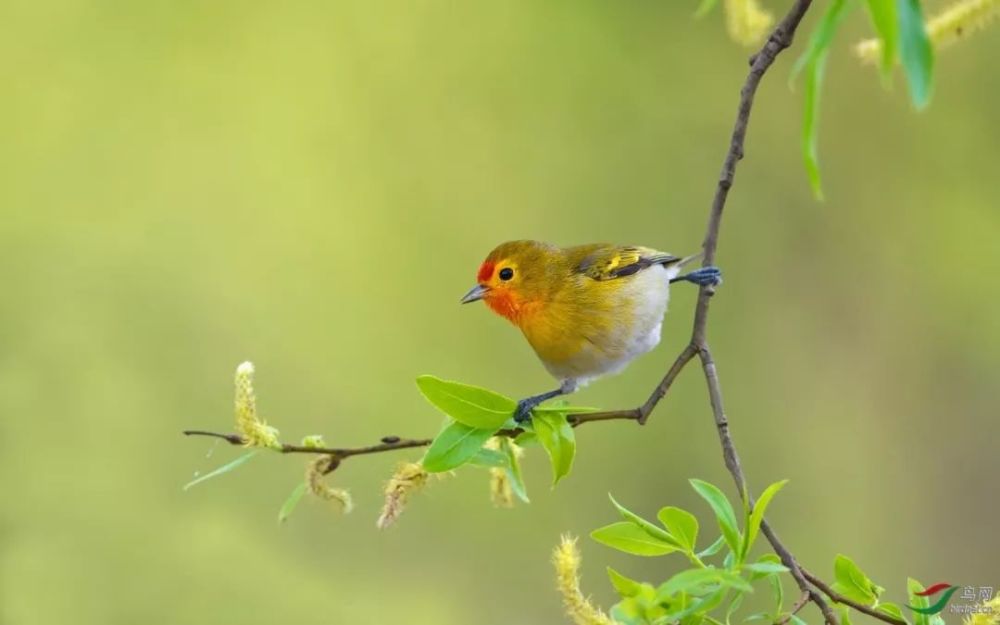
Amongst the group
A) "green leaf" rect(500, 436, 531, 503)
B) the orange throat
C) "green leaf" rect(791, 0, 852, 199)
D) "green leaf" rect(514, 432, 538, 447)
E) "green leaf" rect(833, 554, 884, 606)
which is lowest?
"green leaf" rect(833, 554, 884, 606)

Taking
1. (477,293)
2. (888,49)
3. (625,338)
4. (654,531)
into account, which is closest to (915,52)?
(888,49)

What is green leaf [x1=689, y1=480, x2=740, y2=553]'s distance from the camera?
1005 mm

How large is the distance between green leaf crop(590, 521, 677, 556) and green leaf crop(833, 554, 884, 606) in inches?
6.8

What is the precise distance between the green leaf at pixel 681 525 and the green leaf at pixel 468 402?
18cm

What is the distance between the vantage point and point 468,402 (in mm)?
1055

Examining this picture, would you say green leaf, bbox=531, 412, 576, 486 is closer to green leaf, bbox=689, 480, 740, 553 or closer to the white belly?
green leaf, bbox=689, 480, 740, 553

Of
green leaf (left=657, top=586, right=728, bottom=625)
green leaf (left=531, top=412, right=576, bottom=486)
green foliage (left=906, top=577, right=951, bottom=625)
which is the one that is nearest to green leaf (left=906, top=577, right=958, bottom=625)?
green foliage (left=906, top=577, right=951, bottom=625)

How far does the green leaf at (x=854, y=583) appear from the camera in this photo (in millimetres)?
1070

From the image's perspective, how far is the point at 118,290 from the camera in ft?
11.8

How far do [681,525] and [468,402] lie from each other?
9.3 inches

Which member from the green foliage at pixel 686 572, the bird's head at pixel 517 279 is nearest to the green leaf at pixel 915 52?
the green foliage at pixel 686 572

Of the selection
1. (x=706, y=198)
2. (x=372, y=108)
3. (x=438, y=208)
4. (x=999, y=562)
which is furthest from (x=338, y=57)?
(x=999, y=562)

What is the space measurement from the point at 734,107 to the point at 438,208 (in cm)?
111

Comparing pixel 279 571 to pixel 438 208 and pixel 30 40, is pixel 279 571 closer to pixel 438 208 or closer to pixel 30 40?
pixel 438 208
